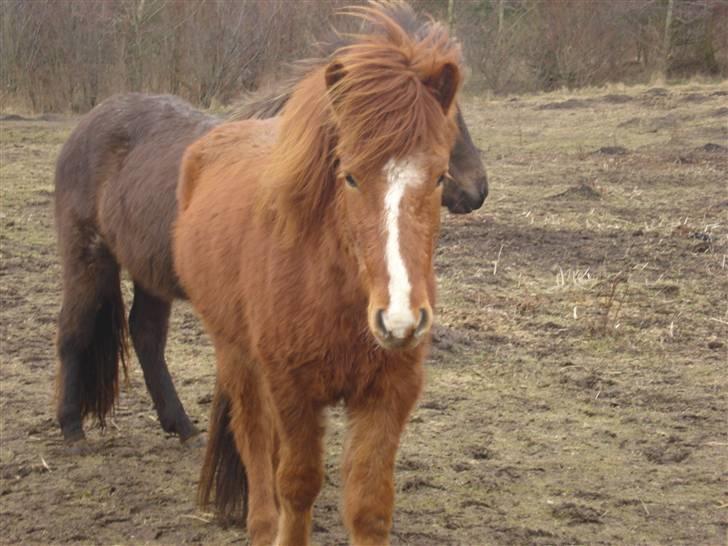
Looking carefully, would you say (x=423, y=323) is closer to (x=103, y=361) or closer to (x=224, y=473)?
(x=224, y=473)

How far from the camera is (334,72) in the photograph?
3.19 m

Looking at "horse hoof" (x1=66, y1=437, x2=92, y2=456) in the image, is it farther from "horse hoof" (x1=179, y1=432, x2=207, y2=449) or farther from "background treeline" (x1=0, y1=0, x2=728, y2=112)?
"background treeline" (x1=0, y1=0, x2=728, y2=112)

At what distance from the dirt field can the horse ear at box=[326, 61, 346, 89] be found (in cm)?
185

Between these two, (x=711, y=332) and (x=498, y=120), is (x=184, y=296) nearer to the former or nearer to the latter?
(x=711, y=332)

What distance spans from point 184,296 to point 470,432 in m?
1.54

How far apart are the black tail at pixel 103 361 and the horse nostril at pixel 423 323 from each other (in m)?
2.90

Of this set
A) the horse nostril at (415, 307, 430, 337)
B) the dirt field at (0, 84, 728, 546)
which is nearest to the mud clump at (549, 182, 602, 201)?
the dirt field at (0, 84, 728, 546)

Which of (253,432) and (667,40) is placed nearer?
(253,432)

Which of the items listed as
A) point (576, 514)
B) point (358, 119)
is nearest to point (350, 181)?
point (358, 119)

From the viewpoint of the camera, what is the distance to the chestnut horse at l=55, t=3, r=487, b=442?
5031 mm

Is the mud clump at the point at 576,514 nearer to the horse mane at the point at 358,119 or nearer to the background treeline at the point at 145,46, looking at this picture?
the horse mane at the point at 358,119

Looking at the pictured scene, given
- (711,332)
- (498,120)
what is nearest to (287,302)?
(711,332)

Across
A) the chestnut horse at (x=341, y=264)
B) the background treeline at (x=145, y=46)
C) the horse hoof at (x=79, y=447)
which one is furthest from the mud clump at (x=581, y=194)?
the background treeline at (x=145, y=46)

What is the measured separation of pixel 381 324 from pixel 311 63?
164 cm
